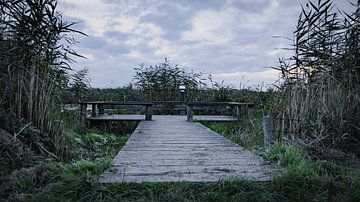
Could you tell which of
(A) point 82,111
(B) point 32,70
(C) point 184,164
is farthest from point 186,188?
(A) point 82,111

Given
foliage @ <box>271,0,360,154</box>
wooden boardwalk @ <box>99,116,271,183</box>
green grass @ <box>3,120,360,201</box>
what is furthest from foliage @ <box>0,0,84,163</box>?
foliage @ <box>271,0,360,154</box>

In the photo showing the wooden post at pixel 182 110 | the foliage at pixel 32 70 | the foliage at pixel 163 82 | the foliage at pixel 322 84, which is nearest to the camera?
the foliage at pixel 32 70

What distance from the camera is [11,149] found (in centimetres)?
254

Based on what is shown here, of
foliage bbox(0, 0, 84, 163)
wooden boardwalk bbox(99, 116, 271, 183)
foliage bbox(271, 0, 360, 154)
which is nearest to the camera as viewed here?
wooden boardwalk bbox(99, 116, 271, 183)

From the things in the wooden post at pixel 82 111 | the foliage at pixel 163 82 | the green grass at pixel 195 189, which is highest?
the foliage at pixel 163 82

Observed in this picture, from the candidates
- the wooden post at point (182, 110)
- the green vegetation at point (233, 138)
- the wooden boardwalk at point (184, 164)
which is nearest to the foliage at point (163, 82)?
the wooden post at point (182, 110)

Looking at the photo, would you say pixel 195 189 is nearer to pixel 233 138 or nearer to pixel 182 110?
pixel 233 138

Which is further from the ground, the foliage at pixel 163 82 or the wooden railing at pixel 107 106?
the foliage at pixel 163 82

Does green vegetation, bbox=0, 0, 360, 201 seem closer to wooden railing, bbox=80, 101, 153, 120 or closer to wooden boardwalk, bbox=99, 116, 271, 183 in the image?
wooden boardwalk, bbox=99, 116, 271, 183

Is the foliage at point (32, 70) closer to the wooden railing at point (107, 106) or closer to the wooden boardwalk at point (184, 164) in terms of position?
the wooden boardwalk at point (184, 164)

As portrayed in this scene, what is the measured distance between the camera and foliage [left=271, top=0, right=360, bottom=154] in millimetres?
3477

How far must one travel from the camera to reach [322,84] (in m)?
3.82

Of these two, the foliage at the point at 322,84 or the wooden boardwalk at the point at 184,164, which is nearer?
the wooden boardwalk at the point at 184,164

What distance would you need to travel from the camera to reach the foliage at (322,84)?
3.48m
